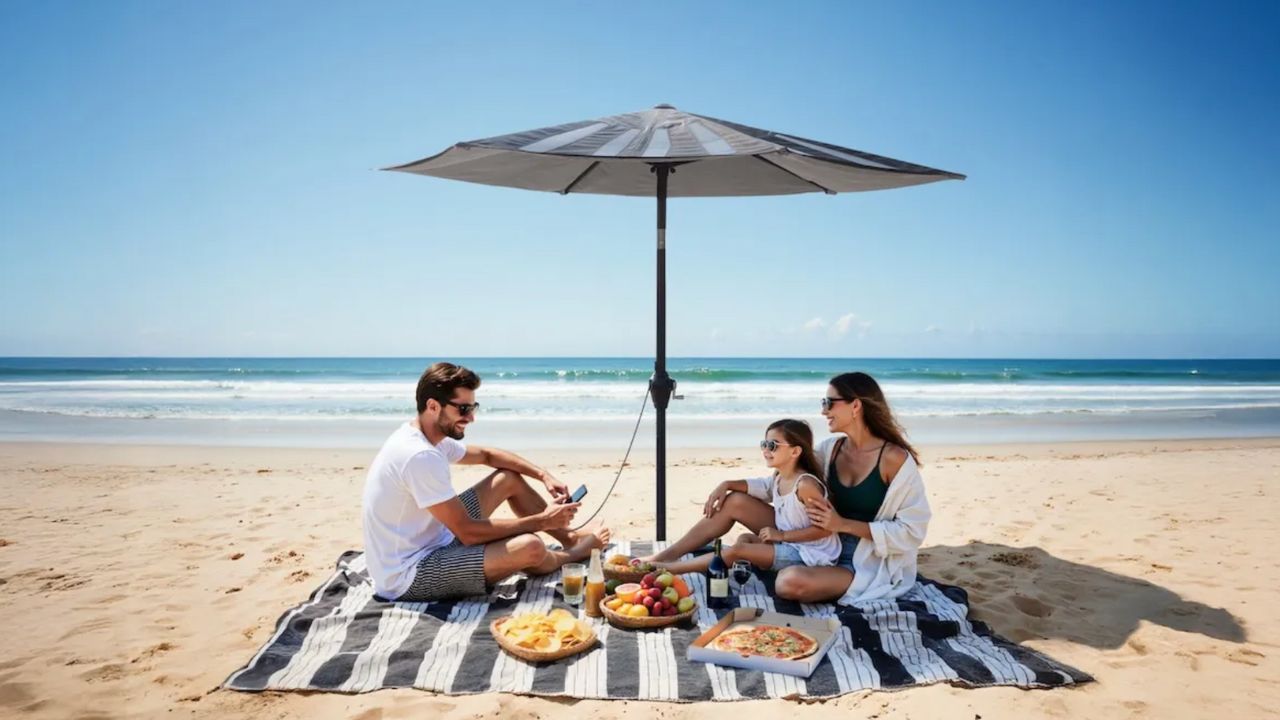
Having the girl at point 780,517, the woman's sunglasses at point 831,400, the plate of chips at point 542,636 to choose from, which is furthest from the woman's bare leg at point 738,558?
the plate of chips at point 542,636

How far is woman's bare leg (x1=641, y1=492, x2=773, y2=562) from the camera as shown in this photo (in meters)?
4.29

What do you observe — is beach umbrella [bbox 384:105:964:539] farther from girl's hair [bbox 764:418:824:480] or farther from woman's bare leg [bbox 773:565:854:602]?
woman's bare leg [bbox 773:565:854:602]

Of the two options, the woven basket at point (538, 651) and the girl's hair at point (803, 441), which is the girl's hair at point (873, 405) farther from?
the woven basket at point (538, 651)

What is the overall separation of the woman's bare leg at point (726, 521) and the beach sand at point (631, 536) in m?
1.23

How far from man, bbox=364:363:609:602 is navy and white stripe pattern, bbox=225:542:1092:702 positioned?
15 centimetres

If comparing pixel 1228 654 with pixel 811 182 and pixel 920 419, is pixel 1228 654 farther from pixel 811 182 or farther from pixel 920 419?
pixel 920 419

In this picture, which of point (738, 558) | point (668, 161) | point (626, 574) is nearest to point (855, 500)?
point (738, 558)

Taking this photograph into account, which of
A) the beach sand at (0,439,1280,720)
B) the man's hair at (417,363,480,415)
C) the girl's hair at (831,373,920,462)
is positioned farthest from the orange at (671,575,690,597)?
the man's hair at (417,363,480,415)

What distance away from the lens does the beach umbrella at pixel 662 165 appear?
355cm

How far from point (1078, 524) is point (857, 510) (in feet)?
10.0

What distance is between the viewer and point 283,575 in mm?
4551

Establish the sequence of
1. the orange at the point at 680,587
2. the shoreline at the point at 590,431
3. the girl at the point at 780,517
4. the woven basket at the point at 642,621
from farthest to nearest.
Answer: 1. the shoreline at the point at 590,431
2. the girl at the point at 780,517
3. the orange at the point at 680,587
4. the woven basket at the point at 642,621

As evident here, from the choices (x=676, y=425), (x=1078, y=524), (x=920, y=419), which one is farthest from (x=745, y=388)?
(x=1078, y=524)

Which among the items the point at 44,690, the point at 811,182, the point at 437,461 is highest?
the point at 811,182
